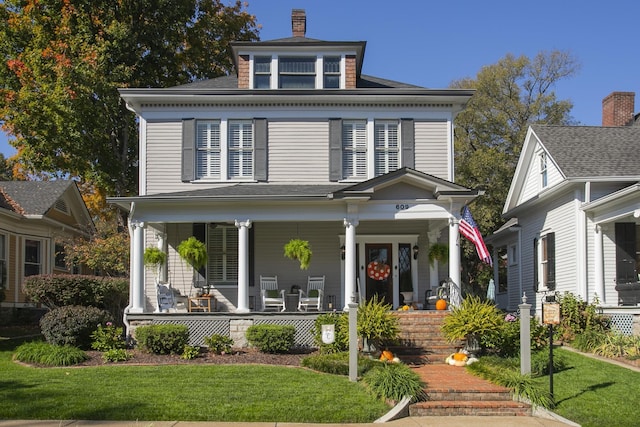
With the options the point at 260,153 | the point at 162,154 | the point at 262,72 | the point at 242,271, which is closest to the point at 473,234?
the point at 242,271

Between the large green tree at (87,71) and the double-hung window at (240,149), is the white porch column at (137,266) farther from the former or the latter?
the large green tree at (87,71)

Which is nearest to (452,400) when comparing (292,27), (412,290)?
(412,290)

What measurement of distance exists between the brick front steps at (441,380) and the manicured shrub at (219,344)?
3.71 meters

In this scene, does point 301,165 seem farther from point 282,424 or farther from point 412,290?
point 282,424

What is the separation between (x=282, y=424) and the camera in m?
9.95

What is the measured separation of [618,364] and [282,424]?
7.63m

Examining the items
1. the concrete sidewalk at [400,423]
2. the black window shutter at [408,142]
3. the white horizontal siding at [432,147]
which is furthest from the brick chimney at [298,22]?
the concrete sidewalk at [400,423]

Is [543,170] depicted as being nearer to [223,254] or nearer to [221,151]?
[221,151]

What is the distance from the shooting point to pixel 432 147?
19.3m

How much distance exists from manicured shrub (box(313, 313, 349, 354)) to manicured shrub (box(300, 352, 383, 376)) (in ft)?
1.91

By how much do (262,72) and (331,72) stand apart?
77.1 inches

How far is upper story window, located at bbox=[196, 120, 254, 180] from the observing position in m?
19.2

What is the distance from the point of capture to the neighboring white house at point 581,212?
17.6 m

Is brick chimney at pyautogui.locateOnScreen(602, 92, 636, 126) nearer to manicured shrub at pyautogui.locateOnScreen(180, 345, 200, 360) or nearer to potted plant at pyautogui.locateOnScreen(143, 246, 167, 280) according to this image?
potted plant at pyautogui.locateOnScreen(143, 246, 167, 280)
